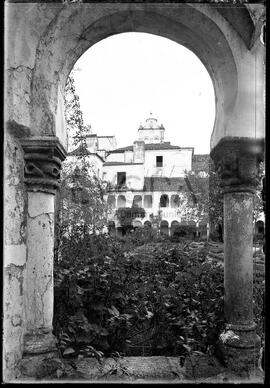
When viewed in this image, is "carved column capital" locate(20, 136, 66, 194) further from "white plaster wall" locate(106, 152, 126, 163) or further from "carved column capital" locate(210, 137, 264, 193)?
"white plaster wall" locate(106, 152, 126, 163)

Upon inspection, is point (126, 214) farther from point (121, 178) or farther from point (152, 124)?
point (152, 124)

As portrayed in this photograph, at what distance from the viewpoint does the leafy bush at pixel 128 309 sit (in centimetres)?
320

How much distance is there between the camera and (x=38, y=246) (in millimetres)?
2811

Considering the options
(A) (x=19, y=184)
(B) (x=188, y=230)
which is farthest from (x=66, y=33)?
(B) (x=188, y=230)

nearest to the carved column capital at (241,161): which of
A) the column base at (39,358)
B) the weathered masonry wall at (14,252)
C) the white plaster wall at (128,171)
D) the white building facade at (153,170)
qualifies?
the weathered masonry wall at (14,252)

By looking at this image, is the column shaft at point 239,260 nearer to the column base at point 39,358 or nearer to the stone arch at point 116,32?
the stone arch at point 116,32

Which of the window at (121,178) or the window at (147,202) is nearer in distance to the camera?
the window at (121,178)

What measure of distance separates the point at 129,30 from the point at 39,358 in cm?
281

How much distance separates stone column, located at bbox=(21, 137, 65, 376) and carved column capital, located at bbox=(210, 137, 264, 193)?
4.78 feet

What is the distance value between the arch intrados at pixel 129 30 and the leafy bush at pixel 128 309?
152cm

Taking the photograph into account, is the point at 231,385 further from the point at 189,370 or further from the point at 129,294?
the point at 129,294

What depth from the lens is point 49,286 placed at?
9.42 feet

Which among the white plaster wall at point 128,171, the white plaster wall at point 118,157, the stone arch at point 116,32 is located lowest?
the stone arch at point 116,32
